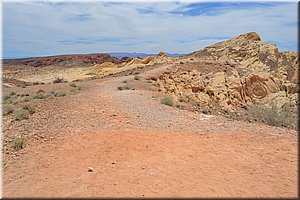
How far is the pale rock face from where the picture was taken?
17.6 metres

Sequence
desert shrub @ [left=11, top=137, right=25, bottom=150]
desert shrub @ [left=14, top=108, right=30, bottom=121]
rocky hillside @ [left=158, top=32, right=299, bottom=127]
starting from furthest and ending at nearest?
1. rocky hillside @ [left=158, top=32, right=299, bottom=127]
2. desert shrub @ [left=14, top=108, right=30, bottom=121]
3. desert shrub @ [left=11, top=137, right=25, bottom=150]

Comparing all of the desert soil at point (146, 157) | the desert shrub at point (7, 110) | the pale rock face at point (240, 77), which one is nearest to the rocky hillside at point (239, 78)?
the pale rock face at point (240, 77)

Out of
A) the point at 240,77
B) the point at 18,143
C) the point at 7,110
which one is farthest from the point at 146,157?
the point at 240,77

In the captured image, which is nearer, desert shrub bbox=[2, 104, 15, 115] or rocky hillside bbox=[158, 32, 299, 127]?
desert shrub bbox=[2, 104, 15, 115]

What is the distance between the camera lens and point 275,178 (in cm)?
471

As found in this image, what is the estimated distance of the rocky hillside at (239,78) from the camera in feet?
57.2

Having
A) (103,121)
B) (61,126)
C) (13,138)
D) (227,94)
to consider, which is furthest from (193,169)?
(227,94)

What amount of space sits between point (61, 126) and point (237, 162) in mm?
4509

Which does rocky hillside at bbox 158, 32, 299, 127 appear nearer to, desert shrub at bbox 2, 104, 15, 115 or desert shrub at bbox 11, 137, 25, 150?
desert shrub at bbox 2, 104, 15, 115

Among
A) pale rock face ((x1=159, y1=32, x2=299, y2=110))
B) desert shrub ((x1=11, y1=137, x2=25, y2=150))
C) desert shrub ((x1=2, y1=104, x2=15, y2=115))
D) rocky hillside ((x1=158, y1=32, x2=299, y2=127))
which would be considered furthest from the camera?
pale rock face ((x1=159, y1=32, x2=299, y2=110))

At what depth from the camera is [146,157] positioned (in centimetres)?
546

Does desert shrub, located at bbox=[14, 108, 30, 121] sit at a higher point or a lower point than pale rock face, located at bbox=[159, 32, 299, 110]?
lower

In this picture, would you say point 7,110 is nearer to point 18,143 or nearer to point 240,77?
point 18,143

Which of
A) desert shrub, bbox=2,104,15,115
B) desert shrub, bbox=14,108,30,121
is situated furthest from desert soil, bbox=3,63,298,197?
desert shrub, bbox=2,104,15,115
